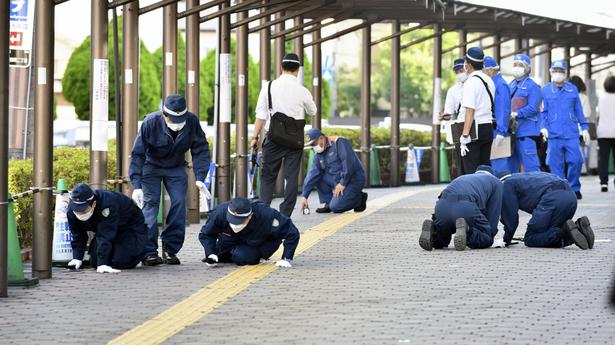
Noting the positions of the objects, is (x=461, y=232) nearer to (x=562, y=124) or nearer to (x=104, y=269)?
(x=104, y=269)

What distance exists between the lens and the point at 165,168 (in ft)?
44.4

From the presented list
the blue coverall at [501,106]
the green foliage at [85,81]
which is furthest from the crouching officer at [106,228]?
the green foliage at [85,81]

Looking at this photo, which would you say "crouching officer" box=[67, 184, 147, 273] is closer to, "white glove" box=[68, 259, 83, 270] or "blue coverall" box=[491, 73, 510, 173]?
"white glove" box=[68, 259, 83, 270]

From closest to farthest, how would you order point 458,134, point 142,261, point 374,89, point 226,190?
point 142,261, point 458,134, point 226,190, point 374,89

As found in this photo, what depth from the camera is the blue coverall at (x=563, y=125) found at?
21.8 meters

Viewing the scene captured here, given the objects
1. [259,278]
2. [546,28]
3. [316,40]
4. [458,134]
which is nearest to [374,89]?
[546,28]

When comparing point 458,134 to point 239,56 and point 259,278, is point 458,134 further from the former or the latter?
point 259,278

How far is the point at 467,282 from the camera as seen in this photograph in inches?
464

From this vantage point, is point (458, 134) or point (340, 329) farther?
point (458, 134)

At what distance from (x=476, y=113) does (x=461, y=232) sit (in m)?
3.61

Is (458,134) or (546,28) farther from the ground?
(546,28)

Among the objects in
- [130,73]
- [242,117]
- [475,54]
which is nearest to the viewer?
[130,73]

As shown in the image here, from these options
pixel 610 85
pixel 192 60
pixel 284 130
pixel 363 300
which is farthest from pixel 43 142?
pixel 610 85

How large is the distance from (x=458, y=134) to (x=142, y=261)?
5.33 m
